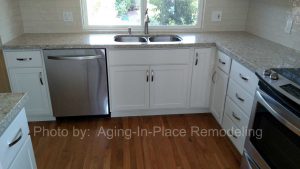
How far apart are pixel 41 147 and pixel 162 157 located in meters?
1.18

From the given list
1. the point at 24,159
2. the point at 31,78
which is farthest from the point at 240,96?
the point at 31,78

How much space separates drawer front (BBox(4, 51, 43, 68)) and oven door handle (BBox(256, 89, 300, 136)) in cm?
206

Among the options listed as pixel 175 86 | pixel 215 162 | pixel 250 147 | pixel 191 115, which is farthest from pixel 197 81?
pixel 250 147

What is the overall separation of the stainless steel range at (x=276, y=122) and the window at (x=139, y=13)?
1.67m

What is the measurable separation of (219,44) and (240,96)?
26.1 inches

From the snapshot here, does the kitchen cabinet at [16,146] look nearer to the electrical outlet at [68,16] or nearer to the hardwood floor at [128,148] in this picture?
the hardwood floor at [128,148]

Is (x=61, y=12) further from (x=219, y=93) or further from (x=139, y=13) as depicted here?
(x=219, y=93)

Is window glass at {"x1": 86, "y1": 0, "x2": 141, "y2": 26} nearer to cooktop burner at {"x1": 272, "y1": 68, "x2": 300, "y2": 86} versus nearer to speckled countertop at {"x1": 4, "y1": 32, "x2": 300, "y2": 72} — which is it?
speckled countertop at {"x1": 4, "y1": 32, "x2": 300, "y2": 72}

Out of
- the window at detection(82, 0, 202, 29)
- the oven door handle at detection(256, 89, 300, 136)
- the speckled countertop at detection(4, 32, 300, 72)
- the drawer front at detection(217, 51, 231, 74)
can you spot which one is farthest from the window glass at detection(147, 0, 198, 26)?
the oven door handle at detection(256, 89, 300, 136)

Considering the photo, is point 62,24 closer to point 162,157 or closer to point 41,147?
point 41,147

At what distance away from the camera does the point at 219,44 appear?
2443mm

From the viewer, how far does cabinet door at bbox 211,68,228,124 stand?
2393 mm

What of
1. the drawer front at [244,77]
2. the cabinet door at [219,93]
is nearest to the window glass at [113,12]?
the cabinet door at [219,93]

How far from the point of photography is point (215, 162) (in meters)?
2.11
